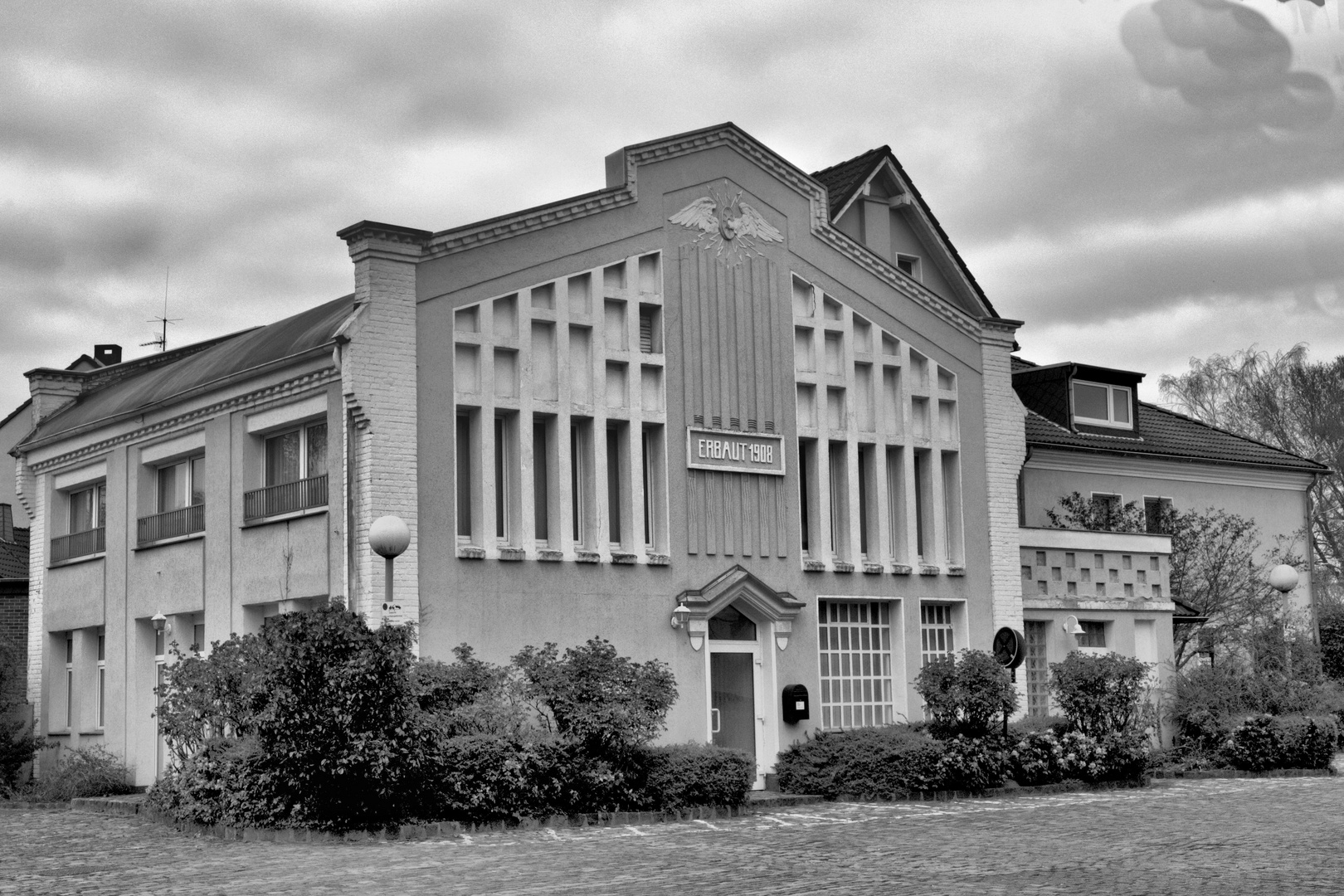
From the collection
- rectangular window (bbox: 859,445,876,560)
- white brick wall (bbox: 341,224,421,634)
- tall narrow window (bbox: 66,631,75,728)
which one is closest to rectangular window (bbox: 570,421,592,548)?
white brick wall (bbox: 341,224,421,634)

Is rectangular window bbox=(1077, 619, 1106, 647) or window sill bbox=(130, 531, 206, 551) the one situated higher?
window sill bbox=(130, 531, 206, 551)

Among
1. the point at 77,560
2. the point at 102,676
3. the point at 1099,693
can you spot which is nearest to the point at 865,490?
the point at 1099,693

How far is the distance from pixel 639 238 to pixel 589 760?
9.09m

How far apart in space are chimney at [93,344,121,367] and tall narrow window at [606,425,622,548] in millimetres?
23751

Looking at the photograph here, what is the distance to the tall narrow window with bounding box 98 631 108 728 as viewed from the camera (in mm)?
30484

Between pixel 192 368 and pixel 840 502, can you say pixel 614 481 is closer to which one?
pixel 840 502

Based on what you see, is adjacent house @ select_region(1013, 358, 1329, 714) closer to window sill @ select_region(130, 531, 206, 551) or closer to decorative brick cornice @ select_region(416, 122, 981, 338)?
decorative brick cornice @ select_region(416, 122, 981, 338)

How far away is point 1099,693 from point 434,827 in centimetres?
1150

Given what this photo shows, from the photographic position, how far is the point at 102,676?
31.4m

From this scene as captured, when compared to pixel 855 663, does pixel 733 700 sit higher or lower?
lower

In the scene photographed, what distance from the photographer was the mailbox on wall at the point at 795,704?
26984 millimetres

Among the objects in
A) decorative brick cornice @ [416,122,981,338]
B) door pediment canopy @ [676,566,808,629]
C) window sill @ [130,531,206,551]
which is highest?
decorative brick cornice @ [416,122,981,338]

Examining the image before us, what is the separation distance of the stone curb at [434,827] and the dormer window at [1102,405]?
18.6 meters

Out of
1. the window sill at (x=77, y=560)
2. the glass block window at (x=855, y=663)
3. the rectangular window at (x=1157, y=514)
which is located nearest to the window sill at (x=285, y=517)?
the window sill at (x=77, y=560)
